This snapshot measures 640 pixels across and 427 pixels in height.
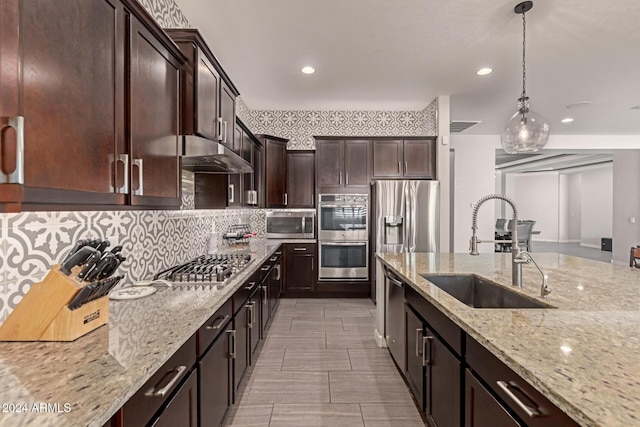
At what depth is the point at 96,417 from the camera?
→ 0.69 m

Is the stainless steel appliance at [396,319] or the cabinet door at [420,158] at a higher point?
the cabinet door at [420,158]

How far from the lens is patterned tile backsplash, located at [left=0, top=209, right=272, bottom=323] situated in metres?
1.13

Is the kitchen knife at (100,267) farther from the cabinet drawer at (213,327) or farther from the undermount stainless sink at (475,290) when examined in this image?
the undermount stainless sink at (475,290)

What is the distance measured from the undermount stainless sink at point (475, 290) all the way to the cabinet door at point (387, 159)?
280 cm

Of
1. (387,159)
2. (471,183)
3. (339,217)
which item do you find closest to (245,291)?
(339,217)

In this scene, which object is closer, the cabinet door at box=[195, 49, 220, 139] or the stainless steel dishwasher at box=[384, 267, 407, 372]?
the cabinet door at box=[195, 49, 220, 139]

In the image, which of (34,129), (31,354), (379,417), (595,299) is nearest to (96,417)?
(31,354)

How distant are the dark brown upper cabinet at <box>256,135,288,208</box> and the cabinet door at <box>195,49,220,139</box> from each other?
7.64 feet

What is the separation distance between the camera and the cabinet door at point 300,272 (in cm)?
468

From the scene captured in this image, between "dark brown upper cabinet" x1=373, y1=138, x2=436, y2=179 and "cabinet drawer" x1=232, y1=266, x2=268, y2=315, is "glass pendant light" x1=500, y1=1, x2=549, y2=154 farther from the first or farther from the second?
"cabinet drawer" x1=232, y1=266, x2=268, y2=315

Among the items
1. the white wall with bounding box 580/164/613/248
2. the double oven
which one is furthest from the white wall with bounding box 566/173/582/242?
the double oven

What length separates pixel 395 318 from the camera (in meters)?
2.46

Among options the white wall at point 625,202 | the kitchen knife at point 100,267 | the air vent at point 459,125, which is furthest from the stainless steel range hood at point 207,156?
the white wall at point 625,202

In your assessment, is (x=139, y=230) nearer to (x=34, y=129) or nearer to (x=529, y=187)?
(x=34, y=129)
